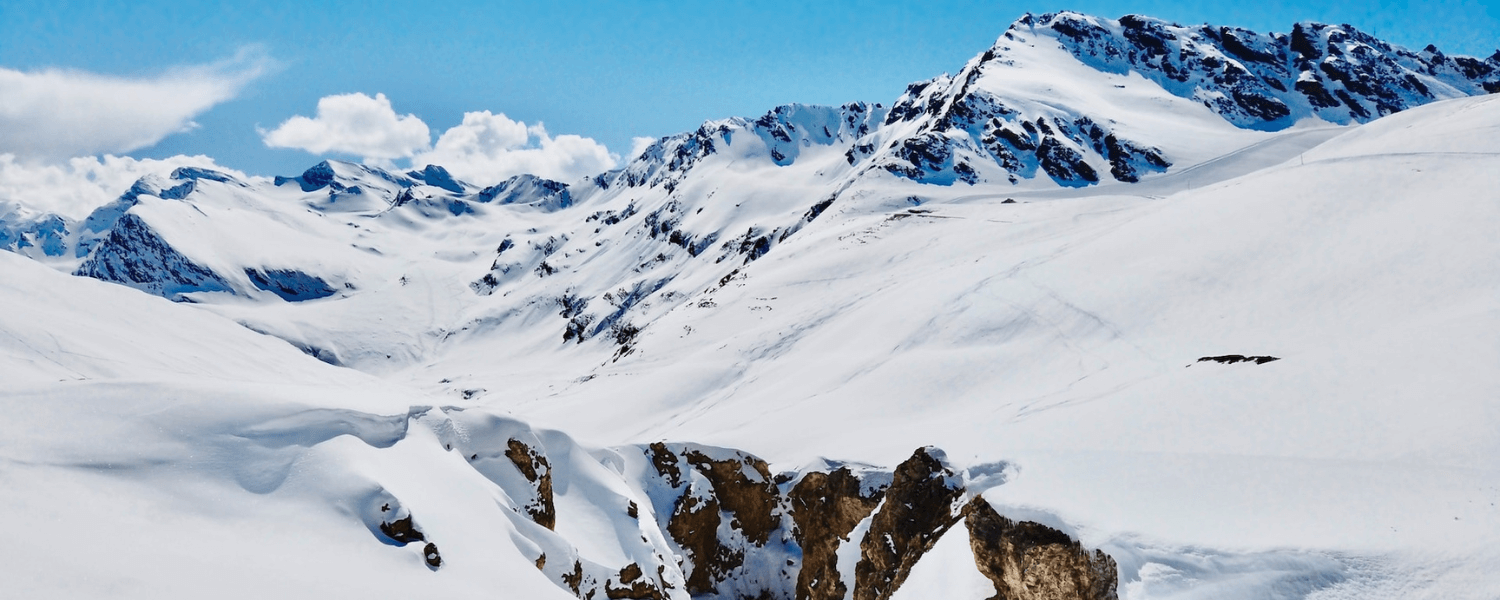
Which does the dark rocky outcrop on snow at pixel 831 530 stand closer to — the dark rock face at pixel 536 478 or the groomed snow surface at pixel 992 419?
the groomed snow surface at pixel 992 419

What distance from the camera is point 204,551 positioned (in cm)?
1241

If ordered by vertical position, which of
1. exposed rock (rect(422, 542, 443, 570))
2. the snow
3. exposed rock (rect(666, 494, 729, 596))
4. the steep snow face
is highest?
the steep snow face

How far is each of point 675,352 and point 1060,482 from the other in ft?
164

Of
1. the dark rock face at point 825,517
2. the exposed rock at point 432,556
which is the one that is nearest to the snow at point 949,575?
the dark rock face at point 825,517

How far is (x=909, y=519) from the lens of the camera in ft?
65.2

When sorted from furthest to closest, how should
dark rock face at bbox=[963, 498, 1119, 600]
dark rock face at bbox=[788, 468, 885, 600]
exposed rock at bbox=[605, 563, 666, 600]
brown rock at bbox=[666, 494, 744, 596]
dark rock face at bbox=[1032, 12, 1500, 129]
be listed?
1. dark rock face at bbox=[1032, 12, 1500, 129]
2. brown rock at bbox=[666, 494, 744, 596]
3. dark rock face at bbox=[788, 468, 885, 600]
4. exposed rock at bbox=[605, 563, 666, 600]
5. dark rock face at bbox=[963, 498, 1119, 600]

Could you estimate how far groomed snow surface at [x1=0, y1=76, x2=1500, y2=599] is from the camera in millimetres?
11586

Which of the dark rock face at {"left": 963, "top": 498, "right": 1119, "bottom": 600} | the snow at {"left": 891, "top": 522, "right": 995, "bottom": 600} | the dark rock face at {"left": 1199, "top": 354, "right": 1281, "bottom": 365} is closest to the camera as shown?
the dark rock face at {"left": 963, "top": 498, "right": 1119, "bottom": 600}

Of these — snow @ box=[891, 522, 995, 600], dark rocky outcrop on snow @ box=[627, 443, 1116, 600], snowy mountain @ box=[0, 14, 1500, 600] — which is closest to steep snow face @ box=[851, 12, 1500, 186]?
snowy mountain @ box=[0, 14, 1500, 600]

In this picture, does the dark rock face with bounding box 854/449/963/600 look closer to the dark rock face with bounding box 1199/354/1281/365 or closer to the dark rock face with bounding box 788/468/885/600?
the dark rock face with bounding box 788/468/885/600

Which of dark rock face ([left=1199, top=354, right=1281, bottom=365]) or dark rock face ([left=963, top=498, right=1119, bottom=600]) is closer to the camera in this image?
dark rock face ([left=963, top=498, right=1119, bottom=600])

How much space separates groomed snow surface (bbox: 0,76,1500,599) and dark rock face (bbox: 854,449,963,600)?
41.9 inches

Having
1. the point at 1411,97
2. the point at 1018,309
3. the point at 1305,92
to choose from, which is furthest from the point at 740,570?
the point at 1411,97

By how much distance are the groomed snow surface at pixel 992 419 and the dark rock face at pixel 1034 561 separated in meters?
0.33
